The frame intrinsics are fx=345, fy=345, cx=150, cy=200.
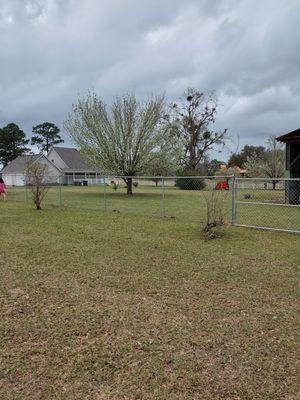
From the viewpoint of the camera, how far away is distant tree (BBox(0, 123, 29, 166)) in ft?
222

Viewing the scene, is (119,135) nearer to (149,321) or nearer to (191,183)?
(191,183)

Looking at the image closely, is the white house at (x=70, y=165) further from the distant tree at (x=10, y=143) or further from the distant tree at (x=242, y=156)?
the distant tree at (x=242, y=156)

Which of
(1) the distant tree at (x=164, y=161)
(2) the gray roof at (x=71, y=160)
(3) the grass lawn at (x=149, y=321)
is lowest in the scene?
(3) the grass lawn at (x=149, y=321)

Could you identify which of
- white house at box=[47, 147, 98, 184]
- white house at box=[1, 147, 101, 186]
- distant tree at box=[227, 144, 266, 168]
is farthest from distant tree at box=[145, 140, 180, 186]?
distant tree at box=[227, 144, 266, 168]

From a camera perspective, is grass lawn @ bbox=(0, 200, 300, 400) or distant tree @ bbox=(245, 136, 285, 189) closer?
grass lawn @ bbox=(0, 200, 300, 400)

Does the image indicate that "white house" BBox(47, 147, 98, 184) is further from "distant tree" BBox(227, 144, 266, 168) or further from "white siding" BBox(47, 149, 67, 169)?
"distant tree" BBox(227, 144, 266, 168)

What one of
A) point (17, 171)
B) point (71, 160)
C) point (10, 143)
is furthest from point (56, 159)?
point (10, 143)

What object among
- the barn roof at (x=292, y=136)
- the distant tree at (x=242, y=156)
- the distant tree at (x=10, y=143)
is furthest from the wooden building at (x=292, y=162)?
the distant tree at (x=10, y=143)

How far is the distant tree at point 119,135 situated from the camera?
79.8ft

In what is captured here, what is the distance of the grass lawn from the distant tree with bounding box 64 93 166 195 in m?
17.6

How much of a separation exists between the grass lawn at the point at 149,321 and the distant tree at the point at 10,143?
6664 cm

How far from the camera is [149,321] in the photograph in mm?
3725

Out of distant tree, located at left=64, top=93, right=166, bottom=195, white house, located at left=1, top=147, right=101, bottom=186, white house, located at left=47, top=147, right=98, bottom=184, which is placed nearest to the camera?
distant tree, located at left=64, top=93, right=166, bottom=195

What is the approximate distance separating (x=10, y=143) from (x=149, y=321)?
7182 cm
